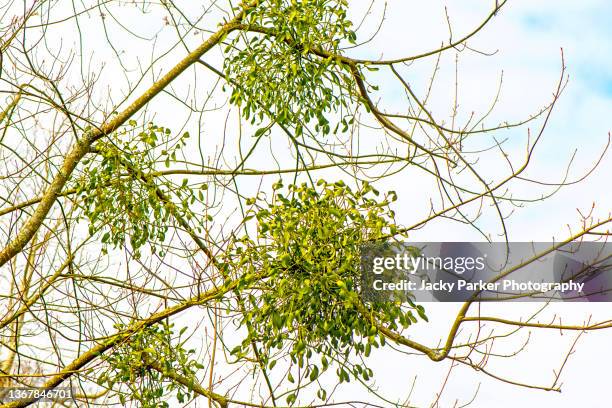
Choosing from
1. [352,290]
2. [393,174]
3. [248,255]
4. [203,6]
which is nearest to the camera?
[352,290]

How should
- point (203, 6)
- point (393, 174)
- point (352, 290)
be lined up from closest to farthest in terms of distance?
point (352, 290) < point (393, 174) < point (203, 6)

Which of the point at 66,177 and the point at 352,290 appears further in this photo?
the point at 66,177

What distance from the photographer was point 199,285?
4148mm

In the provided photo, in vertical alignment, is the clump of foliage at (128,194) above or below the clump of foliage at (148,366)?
above

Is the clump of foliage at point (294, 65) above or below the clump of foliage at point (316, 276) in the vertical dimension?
above

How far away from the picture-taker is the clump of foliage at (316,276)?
3.87 m

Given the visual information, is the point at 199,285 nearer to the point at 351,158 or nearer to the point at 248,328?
the point at 248,328

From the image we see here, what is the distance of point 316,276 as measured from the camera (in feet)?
12.5

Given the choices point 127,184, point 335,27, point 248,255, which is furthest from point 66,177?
point 335,27

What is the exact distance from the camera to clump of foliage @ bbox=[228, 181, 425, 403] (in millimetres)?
3873

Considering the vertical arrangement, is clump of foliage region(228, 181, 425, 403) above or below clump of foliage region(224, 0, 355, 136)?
below

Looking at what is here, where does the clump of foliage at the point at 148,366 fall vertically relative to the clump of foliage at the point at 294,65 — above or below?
below

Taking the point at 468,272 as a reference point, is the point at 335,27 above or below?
above

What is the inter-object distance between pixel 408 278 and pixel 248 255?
2.59 feet
